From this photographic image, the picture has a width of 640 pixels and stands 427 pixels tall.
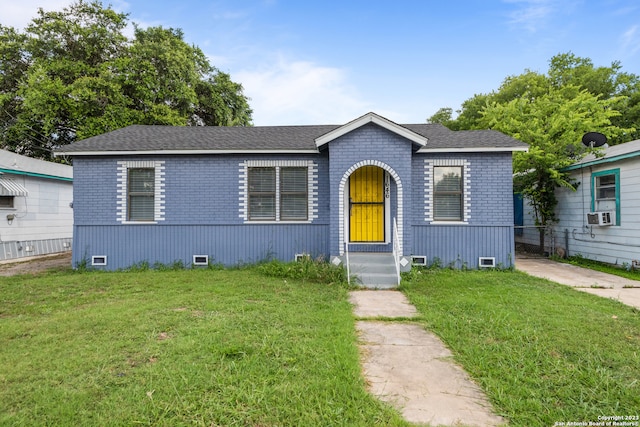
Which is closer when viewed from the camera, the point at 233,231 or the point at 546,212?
the point at 233,231

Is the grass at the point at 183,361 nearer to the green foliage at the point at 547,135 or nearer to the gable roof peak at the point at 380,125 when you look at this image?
the gable roof peak at the point at 380,125

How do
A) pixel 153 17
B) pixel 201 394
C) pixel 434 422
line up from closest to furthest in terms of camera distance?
pixel 434 422, pixel 201 394, pixel 153 17

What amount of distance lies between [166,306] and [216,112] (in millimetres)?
18530

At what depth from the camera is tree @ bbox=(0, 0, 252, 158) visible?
15031 millimetres

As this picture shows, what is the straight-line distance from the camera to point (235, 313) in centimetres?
442

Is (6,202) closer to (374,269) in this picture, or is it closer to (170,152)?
(170,152)

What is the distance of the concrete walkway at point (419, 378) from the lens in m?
2.23

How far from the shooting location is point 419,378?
2758mm

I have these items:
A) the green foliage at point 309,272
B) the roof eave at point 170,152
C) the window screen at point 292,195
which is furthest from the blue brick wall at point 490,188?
the roof eave at point 170,152

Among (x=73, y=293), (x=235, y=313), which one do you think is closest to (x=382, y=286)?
(x=235, y=313)

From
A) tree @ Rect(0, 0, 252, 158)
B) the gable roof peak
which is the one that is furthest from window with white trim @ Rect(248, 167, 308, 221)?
tree @ Rect(0, 0, 252, 158)

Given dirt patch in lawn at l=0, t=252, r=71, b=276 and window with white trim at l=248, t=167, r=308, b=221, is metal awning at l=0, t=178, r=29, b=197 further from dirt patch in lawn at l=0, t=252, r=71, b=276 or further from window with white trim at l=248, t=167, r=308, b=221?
window with white trim at l=248, t=167, r=308, b=221

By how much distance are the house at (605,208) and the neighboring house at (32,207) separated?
55.8 ft

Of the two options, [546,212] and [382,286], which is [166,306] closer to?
[382,286]
